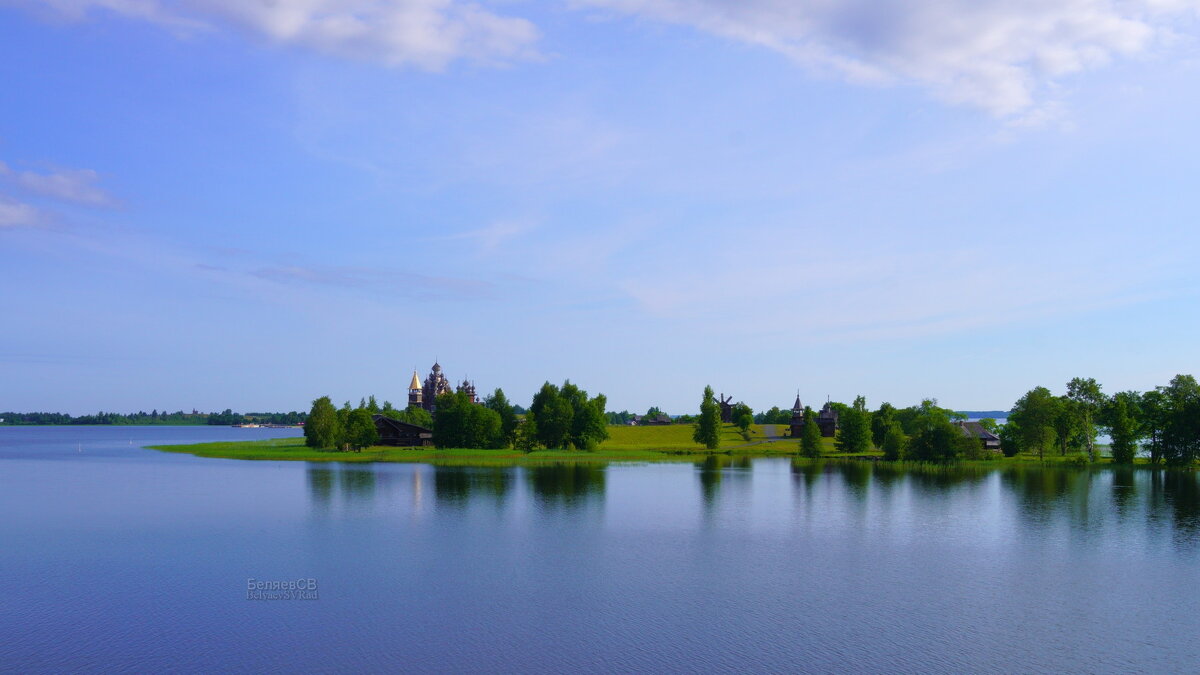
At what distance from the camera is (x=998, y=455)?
128750 millimetres

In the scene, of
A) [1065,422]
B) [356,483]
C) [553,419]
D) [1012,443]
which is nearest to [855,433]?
[1012,443]

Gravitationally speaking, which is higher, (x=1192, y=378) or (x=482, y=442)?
(x=1192, y=378)

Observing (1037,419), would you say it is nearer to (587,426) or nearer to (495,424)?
(587,426)

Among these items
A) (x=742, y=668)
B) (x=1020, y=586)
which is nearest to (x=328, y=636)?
(x=742, y=668)

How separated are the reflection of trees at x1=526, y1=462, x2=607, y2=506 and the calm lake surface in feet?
3.26

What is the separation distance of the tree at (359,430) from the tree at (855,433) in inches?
3184

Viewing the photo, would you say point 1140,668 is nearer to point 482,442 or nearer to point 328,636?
point 328,636

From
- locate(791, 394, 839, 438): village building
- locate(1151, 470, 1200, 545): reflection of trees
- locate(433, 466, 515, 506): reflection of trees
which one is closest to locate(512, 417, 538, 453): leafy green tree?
locate(433, 466, 515, 506): reflection of trees

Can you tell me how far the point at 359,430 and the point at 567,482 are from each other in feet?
191

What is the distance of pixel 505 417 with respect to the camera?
146 meters

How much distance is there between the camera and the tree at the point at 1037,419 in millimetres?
118188

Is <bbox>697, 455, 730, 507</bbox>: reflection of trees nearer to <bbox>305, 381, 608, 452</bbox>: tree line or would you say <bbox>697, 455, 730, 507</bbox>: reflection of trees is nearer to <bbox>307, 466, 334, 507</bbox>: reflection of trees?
<bbox>305, 381, 608, 452</bbox>: tree line

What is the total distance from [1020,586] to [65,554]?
166ft

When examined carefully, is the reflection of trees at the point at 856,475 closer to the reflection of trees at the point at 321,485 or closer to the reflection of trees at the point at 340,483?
the reflection of trees at the point at 340,483
